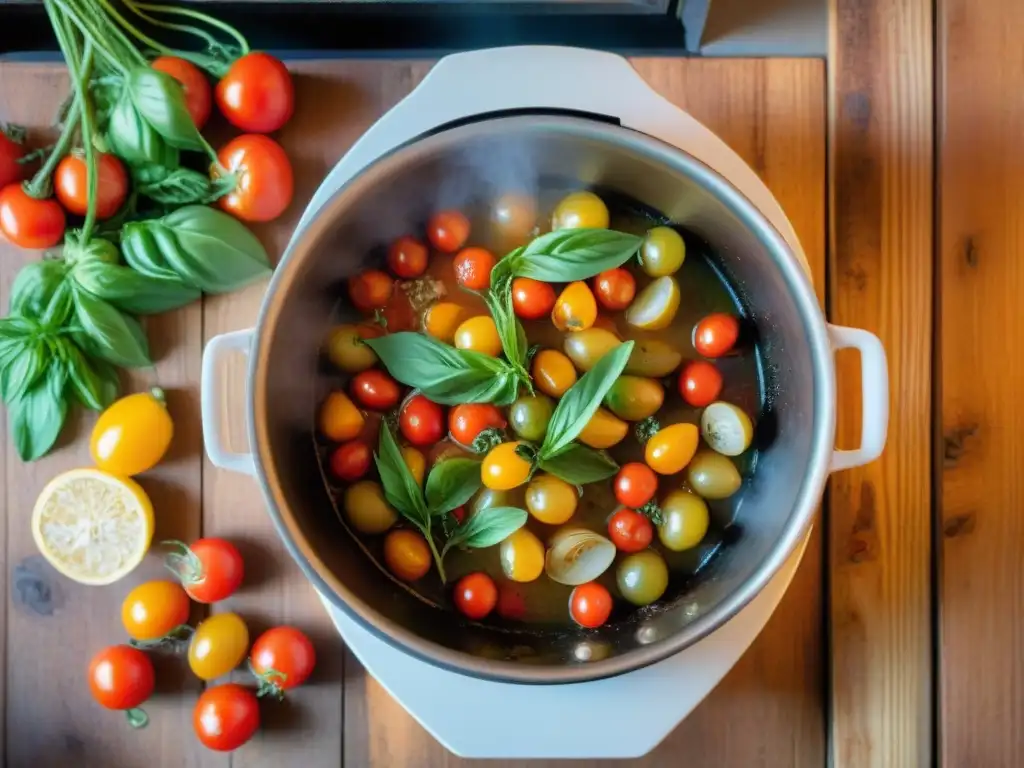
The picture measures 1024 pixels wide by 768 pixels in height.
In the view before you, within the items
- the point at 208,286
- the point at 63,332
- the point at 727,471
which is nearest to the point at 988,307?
the point at 727,471

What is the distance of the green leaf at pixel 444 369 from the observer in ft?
2.25

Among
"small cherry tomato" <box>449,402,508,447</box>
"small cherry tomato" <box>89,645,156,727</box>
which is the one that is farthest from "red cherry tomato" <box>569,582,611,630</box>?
Result: "small cherry tomato" <box>89,645,156,727</box>

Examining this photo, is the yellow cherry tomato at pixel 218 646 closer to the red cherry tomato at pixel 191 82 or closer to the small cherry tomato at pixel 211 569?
the small cherry tomato at pixel 211 569

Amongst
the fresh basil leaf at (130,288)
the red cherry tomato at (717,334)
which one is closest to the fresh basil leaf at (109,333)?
the fresh basil leaf at (130,288)

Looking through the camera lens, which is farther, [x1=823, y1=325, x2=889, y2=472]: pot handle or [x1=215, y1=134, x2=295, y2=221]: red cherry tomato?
[x1=215, y1=134, x2=295, y2=221]: red cherry tomato

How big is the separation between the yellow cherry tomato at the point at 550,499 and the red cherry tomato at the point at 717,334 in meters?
0.15

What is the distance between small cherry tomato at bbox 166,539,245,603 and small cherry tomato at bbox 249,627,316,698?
2.1 inches

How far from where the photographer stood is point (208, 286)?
2.43 feet

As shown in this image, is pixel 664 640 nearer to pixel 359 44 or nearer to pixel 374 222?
pixel 374 222

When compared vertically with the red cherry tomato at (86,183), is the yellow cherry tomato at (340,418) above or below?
below

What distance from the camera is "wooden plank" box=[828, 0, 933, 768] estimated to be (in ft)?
2.49

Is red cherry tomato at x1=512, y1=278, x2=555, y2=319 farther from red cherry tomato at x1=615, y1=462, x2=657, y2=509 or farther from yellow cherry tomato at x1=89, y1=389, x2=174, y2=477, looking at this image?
yellow cherry tomato at x1=89, y1=389, x2=174, y2=477

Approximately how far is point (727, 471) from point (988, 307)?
10.4 inches

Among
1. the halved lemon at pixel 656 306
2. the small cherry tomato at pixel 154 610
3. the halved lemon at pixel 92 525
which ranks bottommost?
the small cherry tomato at pixel 154 610
